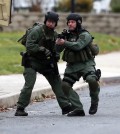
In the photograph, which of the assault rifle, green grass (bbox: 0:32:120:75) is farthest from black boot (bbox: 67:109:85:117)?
green grass (bbox: 0:32:120:75)

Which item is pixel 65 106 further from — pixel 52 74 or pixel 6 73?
pixel 6 73

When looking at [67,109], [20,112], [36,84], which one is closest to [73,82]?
[67,109]

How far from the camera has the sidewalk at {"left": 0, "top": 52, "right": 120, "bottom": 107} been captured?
13.9 metres

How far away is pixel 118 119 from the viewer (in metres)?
10.7

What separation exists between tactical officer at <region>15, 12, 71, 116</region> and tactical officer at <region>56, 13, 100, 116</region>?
0.26m

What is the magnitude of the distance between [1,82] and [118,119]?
6.49m

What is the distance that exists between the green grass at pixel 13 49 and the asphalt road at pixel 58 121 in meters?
5.56

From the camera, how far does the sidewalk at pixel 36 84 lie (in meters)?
13.9

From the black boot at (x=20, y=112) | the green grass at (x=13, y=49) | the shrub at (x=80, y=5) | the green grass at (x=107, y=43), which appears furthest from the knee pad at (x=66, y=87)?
the shrub at (x=80, y=5)

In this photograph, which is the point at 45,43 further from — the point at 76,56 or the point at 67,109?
the point at 67,109

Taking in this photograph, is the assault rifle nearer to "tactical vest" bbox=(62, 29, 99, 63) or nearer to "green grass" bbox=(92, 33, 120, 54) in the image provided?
"tactical vest" bbox=(62, 29, 99, 63)

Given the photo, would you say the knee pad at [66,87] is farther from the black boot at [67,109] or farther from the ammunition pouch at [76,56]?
the black boot at [67,109]

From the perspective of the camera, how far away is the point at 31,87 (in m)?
11.7

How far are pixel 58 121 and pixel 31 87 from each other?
1.25m
